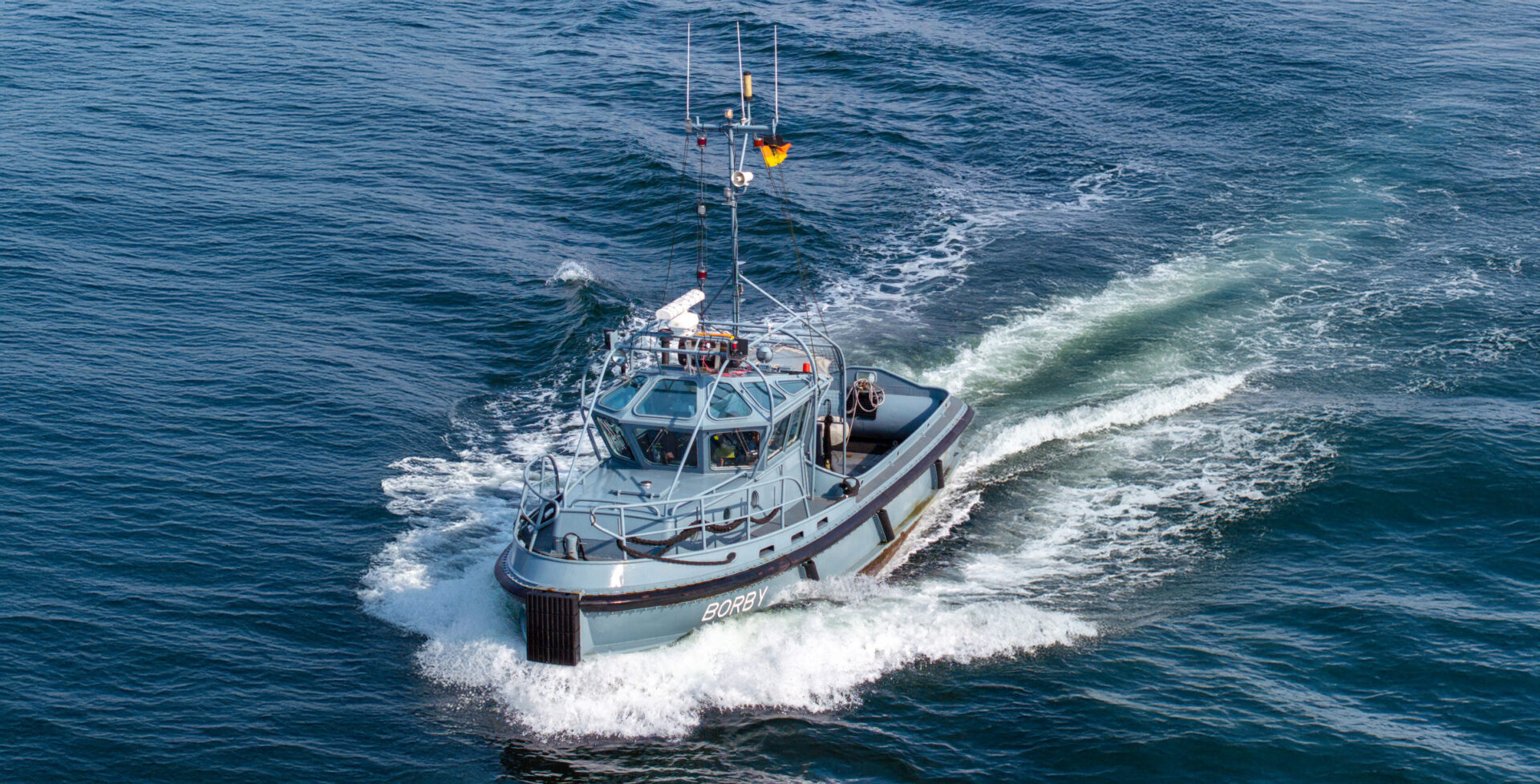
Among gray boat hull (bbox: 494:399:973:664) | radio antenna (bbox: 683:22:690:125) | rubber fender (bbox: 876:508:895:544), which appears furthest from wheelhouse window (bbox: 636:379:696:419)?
radio antenna (bbox: 683:22:690:125)

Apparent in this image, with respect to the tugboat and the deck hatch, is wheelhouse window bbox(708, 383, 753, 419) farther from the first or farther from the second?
the deck hatch

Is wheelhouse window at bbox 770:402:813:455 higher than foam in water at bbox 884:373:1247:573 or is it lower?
higher

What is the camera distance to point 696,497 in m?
18.3

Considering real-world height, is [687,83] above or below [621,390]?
above

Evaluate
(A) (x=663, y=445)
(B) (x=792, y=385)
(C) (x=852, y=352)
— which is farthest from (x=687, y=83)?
(A) (x=663, y=445)

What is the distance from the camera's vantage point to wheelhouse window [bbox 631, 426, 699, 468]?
19688 mm

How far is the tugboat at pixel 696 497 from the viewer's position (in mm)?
17875

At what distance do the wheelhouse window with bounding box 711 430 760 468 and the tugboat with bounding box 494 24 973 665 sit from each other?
0.02 meters

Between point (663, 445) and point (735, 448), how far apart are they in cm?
109

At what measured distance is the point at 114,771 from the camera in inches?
656

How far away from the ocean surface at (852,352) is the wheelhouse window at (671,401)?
10.9ft

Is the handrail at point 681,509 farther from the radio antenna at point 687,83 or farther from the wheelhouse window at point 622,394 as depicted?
the radio antenna at point 687,83

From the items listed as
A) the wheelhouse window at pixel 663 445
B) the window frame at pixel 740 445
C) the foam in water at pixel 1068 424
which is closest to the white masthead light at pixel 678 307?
the wheelhouse window at pixel 663 445

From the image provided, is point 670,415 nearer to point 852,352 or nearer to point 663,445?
point 663,445
